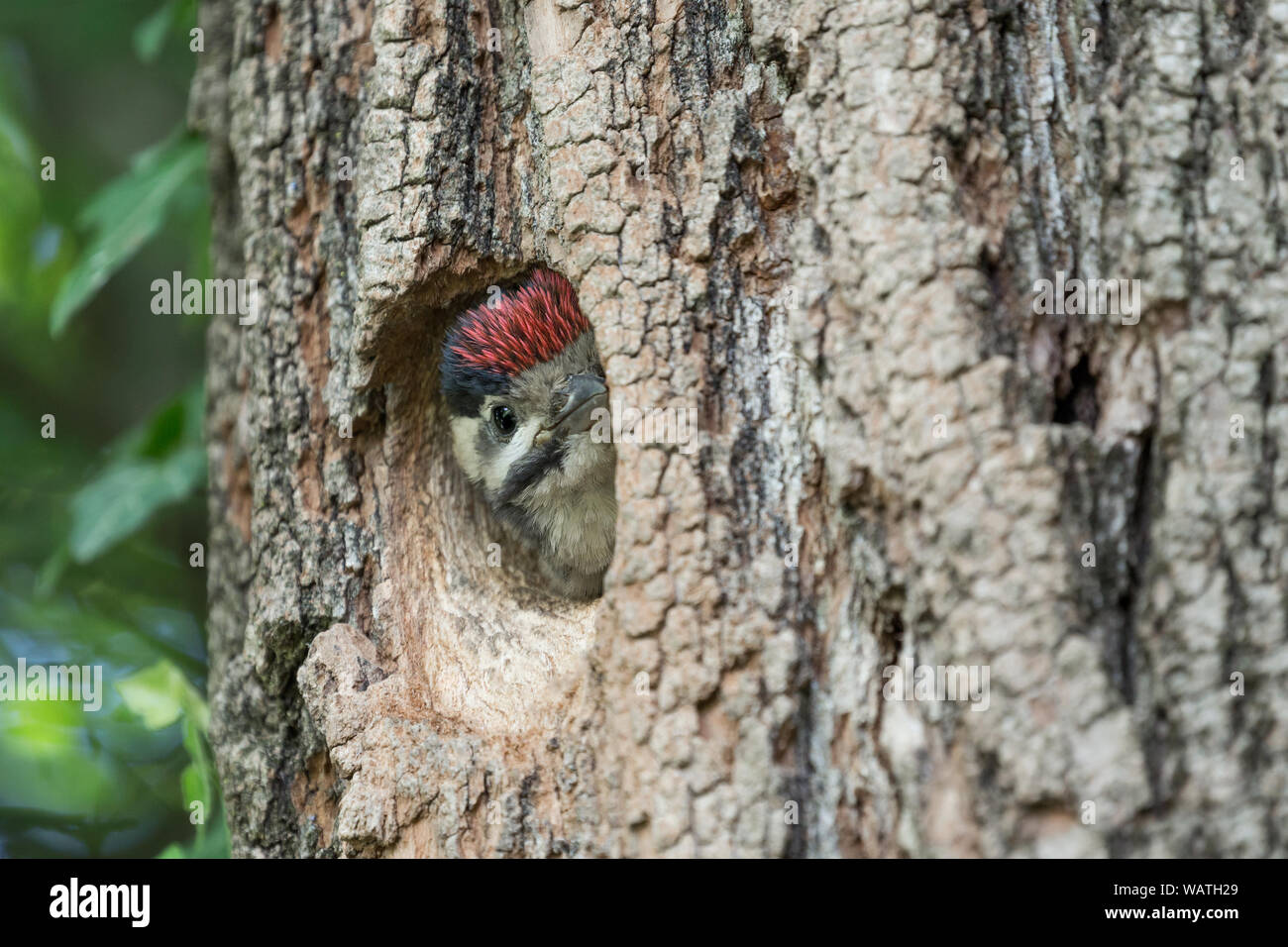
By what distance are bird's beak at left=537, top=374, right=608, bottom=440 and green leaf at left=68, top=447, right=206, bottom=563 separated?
4.19ft

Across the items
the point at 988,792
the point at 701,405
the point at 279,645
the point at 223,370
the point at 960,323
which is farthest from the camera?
the point at 223,370

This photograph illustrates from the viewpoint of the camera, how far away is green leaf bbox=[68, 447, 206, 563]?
12.3ft

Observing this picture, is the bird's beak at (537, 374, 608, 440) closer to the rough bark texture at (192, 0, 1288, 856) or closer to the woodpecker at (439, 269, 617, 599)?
the woodpecker at (439, 269, 617, 599)

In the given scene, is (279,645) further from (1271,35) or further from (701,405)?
(1271,35)

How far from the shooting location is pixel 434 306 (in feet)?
11.5

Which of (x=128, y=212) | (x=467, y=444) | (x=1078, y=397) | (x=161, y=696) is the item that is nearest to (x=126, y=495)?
(x=161, y=696)

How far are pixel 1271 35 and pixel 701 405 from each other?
1426mm

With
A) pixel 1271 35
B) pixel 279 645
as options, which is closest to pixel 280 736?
pixel 279 645

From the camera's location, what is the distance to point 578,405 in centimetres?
372

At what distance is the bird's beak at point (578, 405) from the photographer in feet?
12.1

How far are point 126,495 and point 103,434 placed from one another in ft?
4.21

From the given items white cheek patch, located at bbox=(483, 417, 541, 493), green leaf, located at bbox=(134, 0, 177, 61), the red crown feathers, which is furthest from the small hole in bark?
green leaf, located at bbox=(134, 0, 177, 61)

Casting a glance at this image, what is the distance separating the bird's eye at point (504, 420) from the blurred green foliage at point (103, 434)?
3.50ft

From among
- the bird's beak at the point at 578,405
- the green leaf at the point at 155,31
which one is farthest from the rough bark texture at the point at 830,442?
the green leaf at the point at 155,31
